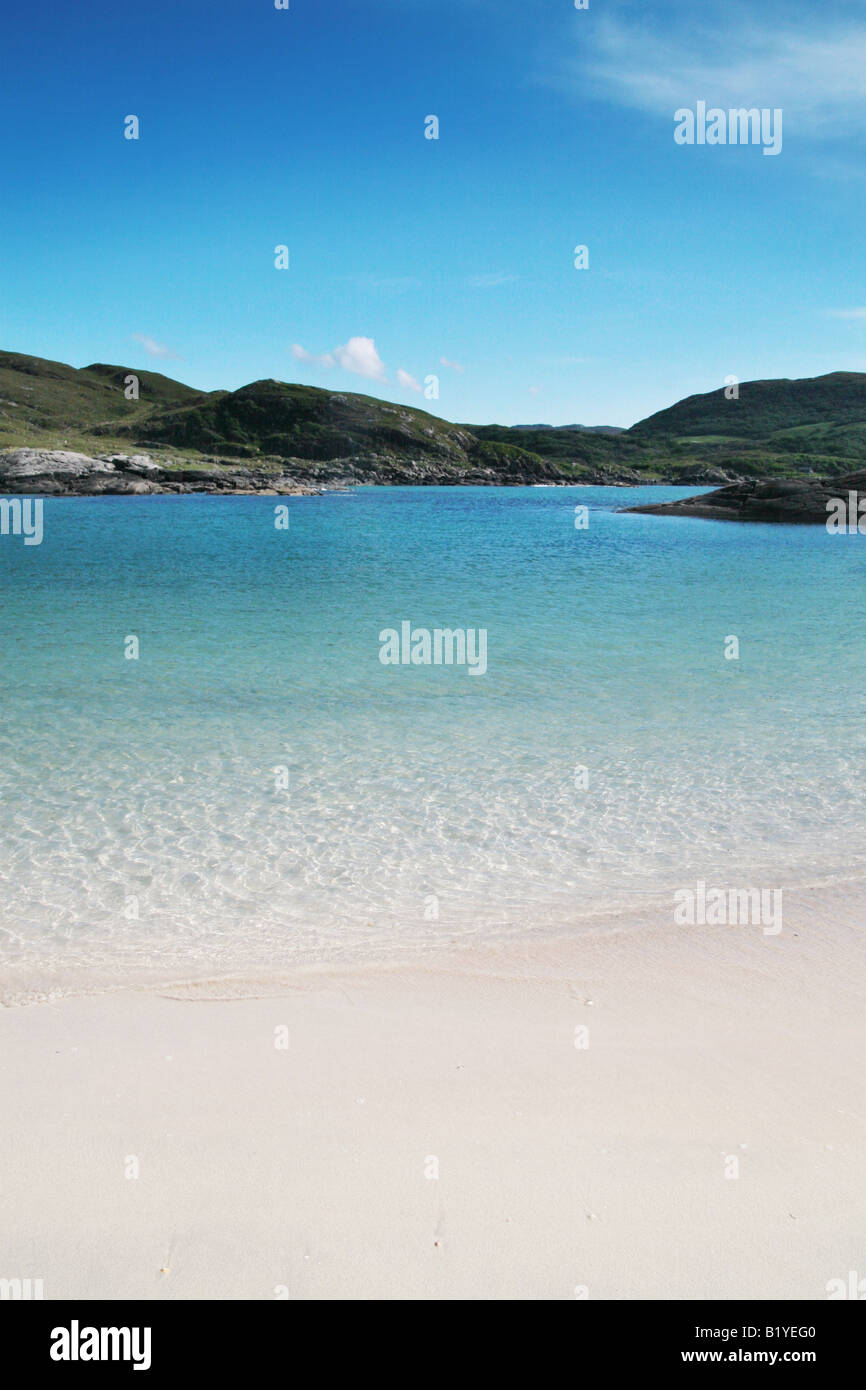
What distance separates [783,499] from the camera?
6100cm

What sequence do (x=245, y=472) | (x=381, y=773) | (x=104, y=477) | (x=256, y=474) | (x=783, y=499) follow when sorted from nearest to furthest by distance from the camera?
(x=381, y=773)
(x=783, y=499)
(x=104, y=477)
(x=245, y=472)
(x=256, y=474)

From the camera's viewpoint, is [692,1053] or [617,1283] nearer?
[617,1283]

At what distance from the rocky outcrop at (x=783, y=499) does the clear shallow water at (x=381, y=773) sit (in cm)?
3790

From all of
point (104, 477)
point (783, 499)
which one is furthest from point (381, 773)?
point (104, 477)

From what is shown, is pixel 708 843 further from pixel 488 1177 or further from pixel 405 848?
pixel 488 1177

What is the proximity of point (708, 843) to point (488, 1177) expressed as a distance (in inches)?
214

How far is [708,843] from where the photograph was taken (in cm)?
884

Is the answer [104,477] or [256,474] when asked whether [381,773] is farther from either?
[256,474]

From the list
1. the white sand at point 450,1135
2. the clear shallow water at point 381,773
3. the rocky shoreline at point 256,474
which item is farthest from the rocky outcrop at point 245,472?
the white sand at point 450,1135

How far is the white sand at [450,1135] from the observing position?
368 cm

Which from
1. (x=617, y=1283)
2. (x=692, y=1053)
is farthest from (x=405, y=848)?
(x=617, y=1283)

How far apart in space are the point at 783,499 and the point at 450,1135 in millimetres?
63911

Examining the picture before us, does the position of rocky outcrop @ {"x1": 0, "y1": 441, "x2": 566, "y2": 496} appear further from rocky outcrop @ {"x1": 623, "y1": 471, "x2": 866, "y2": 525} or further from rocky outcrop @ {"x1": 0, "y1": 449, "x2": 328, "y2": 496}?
rocky outcrop @ {"x1": 623, "y1": 471, "x2": 866, "y2": 525}
